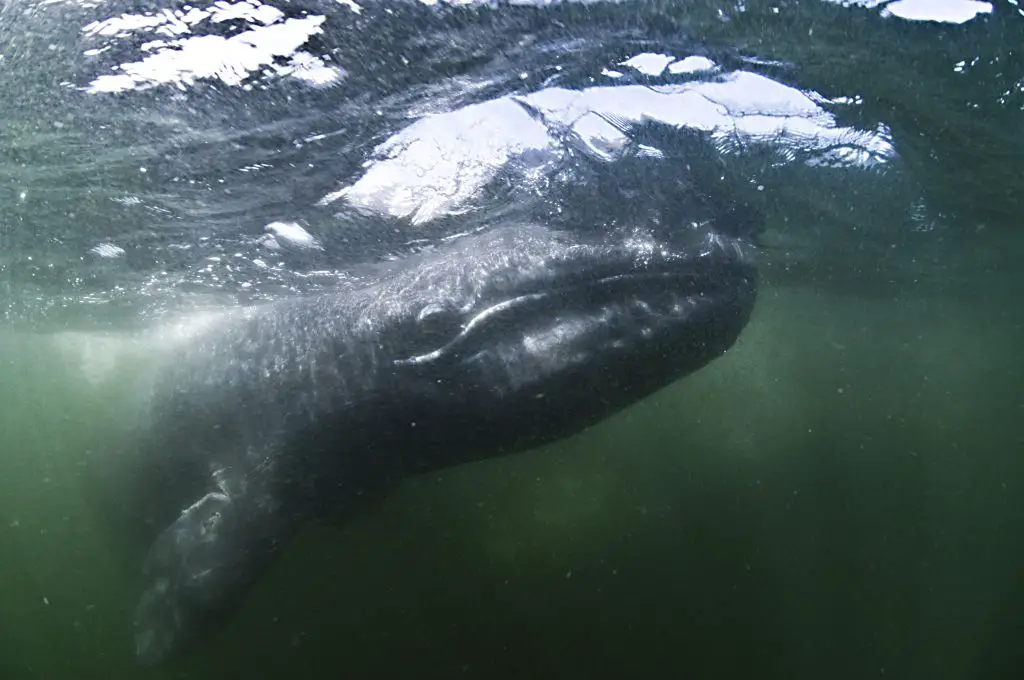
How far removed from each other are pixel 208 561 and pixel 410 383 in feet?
11.0

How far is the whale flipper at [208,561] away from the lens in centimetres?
755

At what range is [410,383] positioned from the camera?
738cm

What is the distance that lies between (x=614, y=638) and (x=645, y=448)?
62.5 ft

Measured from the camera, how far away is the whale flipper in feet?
24.8

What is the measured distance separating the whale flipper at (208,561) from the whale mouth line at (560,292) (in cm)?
261

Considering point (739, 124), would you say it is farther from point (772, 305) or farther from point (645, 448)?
point (645, 448)

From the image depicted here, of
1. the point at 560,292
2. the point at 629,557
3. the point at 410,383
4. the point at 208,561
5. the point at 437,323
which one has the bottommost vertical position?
the point at 629,557

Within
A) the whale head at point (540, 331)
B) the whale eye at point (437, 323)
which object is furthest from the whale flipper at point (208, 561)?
the whale eye at point (437, 323)

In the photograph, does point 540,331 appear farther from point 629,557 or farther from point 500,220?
point 629,557

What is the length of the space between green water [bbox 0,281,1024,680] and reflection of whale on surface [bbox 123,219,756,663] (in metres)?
1.29

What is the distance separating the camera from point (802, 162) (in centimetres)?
948

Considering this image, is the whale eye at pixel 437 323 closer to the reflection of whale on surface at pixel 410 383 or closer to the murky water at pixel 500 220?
the reflection of whale on surface at pixel 410 383

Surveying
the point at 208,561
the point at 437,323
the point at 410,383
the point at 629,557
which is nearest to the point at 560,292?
the point at 437,323

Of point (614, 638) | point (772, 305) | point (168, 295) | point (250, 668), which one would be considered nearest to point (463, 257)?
point (168, 295)
